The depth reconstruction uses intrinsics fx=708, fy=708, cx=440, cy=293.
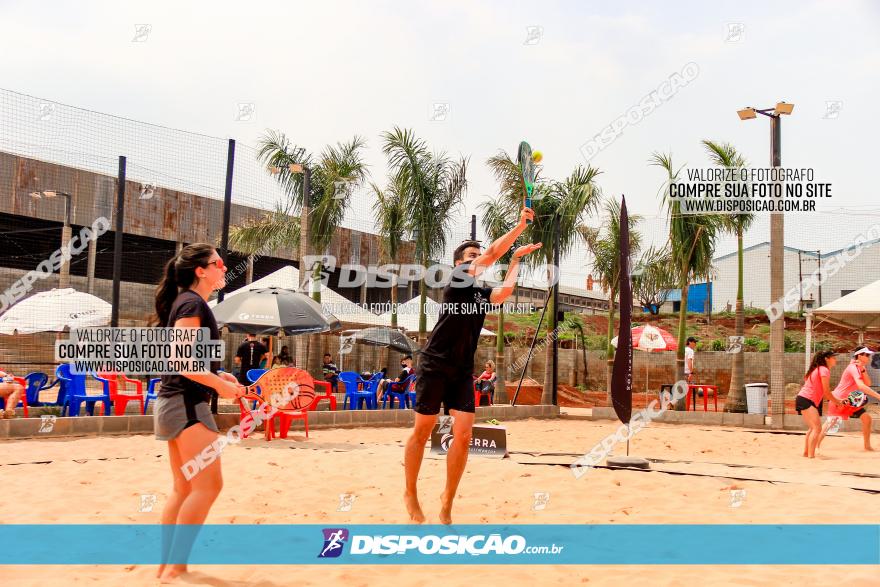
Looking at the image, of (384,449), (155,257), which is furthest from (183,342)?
(155,257)

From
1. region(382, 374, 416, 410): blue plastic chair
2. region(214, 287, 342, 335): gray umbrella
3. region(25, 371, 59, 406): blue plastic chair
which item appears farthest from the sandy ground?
region(382, 374, 416, 410): blue plastic chair

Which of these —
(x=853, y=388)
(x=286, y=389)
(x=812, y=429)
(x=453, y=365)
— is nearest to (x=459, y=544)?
(x=453, y=365)

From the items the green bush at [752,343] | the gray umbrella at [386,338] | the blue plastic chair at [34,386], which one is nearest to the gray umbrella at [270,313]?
the blue plastic chair at [34,386]

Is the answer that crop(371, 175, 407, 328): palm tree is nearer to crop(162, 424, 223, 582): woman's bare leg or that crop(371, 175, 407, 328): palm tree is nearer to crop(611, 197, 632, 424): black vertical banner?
crop(611, 197, 632, 424): black vertical banner

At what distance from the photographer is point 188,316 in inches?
122

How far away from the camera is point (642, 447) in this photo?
9.09 metres

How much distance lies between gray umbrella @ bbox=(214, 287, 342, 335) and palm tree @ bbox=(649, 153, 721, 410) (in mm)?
8618

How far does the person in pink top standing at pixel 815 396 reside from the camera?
812cm

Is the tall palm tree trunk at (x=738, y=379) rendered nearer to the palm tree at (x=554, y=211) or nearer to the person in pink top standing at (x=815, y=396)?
the palm tree at (x=554, y=211)

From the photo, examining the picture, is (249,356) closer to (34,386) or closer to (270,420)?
(34,386)

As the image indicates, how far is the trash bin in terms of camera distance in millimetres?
14695

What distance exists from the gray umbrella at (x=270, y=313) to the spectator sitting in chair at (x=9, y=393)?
2.69 metres

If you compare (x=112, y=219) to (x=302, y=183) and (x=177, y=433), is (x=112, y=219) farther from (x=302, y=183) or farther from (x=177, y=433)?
(x=177, y=433)

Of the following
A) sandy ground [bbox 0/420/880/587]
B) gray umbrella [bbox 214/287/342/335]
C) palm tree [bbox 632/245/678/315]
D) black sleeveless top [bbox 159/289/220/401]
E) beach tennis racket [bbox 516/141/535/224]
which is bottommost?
sandy ground [bbox 0/420/880/587]
